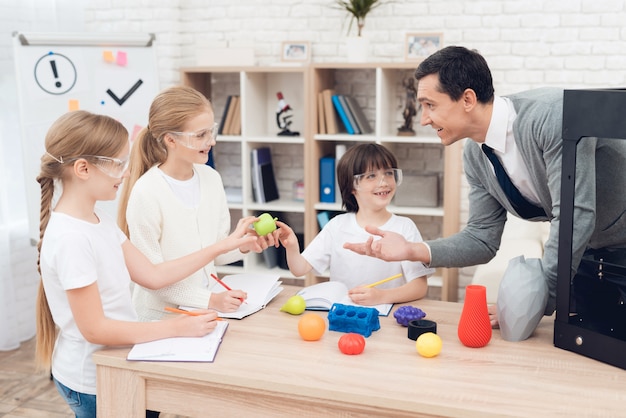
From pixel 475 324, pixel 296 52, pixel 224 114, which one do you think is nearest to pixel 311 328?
pixel 475 324

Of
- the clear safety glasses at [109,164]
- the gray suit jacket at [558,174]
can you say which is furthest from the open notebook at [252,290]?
the gray suit jacket at [558,174]

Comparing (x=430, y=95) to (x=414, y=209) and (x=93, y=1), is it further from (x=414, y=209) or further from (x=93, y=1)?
(x=93, y=1)

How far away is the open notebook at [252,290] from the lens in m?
2.06

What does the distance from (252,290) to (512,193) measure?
83 cm

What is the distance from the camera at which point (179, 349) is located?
5.74ft

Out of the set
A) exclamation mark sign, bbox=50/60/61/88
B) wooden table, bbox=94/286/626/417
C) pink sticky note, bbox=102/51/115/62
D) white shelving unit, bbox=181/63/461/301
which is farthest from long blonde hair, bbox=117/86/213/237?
white shelving unit, bbox=181/63/461/301

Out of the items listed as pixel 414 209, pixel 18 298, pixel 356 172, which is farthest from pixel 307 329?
pixel 18 298

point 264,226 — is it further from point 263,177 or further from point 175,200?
point 263,177

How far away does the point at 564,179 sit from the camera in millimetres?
1719

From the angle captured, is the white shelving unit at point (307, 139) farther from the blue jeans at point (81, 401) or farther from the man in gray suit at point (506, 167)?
the blue jeans at point (81, 401)

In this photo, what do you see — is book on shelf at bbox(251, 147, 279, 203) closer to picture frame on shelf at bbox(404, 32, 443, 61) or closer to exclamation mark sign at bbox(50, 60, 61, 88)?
picture frame on shelf at bbox(404, 32, 443, 61)

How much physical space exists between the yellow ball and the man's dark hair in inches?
27.4

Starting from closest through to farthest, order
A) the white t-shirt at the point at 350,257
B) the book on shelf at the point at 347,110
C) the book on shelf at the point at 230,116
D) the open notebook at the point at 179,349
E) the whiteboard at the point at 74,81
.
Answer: the open notebook at the point at 179,349
the white t-shirt at the point at 350,257
the whiteboard at the point at 74,81
the book on shelf at the point at 347,110
the book on shelf at the point at 230,116

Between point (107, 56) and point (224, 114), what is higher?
point (107, 56)
